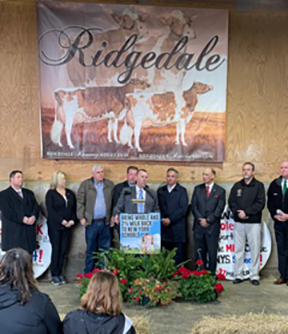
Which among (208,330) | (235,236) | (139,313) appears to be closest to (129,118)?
(235,236)

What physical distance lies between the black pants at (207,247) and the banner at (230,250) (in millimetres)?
292

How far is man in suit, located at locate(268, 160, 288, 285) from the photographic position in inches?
249

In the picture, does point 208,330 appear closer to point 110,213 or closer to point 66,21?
point 110,213

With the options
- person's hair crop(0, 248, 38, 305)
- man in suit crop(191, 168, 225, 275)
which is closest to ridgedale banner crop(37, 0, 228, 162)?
man in suit crop(191, 168, 225, 275)

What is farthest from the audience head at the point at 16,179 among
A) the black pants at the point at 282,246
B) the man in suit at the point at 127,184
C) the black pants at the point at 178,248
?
the black pants at the point at 282,246

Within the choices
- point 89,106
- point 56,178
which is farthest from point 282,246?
point 89,106

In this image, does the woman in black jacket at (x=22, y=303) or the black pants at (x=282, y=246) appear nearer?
the woman in black jacket at (x=22, y=303)

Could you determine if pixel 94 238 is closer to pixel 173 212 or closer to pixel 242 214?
pixel 173 212

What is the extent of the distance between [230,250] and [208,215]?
76cm

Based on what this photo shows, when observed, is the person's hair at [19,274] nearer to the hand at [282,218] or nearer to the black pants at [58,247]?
the black pants at [58,247]

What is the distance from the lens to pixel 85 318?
253 cm

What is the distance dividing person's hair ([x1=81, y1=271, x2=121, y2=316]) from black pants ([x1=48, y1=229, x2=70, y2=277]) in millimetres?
3949

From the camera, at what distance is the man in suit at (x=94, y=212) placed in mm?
6434

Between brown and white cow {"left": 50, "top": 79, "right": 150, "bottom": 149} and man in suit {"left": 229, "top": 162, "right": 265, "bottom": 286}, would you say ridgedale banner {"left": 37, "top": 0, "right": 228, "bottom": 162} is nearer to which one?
brown and white cow {"left": 50, "top": 79, "right": 150, "bottom": 149}
